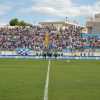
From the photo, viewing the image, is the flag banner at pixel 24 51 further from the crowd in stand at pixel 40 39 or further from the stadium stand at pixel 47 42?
the crowd in stand at pixel 40 39

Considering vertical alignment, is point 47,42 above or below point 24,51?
above

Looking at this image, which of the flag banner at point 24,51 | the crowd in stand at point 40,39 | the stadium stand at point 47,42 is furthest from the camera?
the crowd in stand at point 40,39

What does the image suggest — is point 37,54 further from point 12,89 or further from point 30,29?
point 12,89

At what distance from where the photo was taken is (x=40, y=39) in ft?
255

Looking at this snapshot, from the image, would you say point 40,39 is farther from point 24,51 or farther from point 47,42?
point 24,51

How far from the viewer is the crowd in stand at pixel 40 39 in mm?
73875

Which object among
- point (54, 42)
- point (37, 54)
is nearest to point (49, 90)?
point (37, 54)

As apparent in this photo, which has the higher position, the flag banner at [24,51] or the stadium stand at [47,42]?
the stadium stand at [47,42]

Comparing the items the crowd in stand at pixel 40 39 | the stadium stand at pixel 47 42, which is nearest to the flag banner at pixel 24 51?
the stadium stand at pixel 47 42

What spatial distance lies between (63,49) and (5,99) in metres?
57.6

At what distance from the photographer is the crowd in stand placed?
7388cm

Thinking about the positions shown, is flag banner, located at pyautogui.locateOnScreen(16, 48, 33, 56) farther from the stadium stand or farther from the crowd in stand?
the crowd in stand

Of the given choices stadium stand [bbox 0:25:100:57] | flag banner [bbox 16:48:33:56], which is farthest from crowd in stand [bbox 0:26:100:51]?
flag banner [bbox 16:48:33:56]

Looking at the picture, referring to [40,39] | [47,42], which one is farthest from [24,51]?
[40,39]
